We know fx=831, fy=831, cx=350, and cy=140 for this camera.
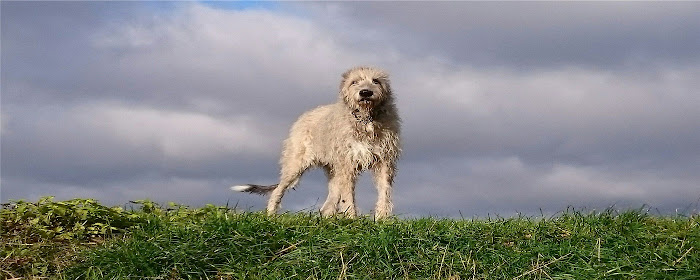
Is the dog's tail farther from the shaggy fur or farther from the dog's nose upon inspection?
the dog's nose

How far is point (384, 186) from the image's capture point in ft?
38.3

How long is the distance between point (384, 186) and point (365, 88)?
140cm

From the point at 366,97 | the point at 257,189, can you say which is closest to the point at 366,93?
the point at 366,97

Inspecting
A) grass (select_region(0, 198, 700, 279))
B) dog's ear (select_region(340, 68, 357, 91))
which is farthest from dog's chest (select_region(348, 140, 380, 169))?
grass (select_region(0, 198, 700, 279))

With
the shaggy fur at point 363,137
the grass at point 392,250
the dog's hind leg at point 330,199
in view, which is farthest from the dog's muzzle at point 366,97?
the grass at point 392,250

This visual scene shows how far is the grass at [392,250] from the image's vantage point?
747 cm

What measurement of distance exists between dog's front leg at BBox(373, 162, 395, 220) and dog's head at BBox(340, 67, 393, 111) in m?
0.87

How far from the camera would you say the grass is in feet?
24.5

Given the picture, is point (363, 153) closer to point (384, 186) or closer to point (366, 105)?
point (384, 186)

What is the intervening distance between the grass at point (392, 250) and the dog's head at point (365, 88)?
9.76ft

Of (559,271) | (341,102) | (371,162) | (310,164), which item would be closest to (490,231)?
(559,271)

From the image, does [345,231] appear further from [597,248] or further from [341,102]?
[341,102]

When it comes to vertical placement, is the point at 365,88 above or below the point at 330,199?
above

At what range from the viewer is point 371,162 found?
11820mm
